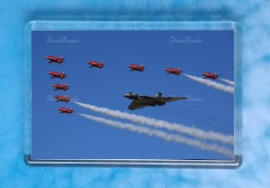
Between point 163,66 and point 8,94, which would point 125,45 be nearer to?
point 163,66

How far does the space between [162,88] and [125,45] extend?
0.55ft

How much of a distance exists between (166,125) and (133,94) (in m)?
0.13

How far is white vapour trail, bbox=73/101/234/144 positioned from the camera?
4.13 ft

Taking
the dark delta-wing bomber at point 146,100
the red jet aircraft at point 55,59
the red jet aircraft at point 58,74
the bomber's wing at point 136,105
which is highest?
the red jet aircraft at point 55,59

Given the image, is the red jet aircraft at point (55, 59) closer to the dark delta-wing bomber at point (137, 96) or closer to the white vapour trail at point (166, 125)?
the dark delta-wing bomber at point (137, 96)

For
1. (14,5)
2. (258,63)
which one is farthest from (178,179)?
(14,5)

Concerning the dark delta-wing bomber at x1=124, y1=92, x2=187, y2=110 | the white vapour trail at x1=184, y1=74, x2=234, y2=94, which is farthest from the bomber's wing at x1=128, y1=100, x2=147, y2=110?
the white vapour trail at x1=184, y1=74, x2=234, y2=94

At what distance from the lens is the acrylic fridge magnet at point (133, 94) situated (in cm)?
126

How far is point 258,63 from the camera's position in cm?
126

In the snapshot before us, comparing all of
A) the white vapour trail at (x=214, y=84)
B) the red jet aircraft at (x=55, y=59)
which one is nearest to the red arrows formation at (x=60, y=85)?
the red jet aircraft at (x=55, y=59)

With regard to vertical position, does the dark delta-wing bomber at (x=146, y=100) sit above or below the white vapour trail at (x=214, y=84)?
below

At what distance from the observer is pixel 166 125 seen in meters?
1.27

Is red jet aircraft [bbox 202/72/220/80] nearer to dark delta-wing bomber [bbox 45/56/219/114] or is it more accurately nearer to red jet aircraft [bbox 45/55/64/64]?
dark delta-wing bomber [bbox 45/56/219/114]

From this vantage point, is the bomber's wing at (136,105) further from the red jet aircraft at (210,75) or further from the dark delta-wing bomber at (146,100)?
the red jet aircraft at (210,75)
